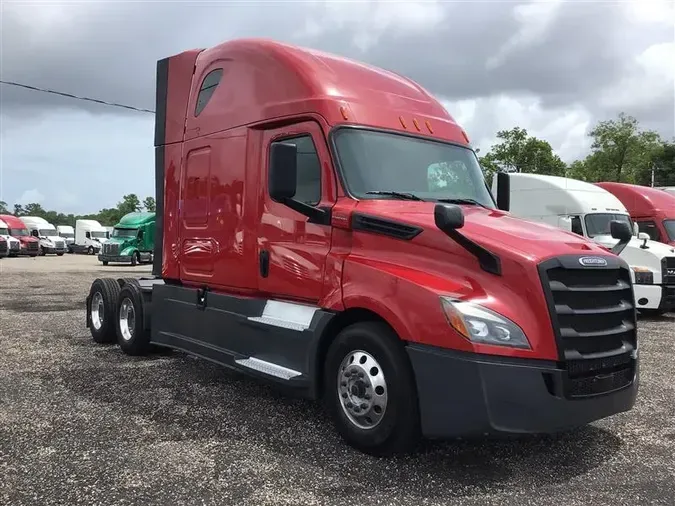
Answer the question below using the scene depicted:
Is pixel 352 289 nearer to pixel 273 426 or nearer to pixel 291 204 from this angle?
pixel 291 204

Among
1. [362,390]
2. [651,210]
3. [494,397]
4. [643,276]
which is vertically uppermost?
[651,210]

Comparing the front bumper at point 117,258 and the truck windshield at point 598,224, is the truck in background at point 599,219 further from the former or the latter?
the front bumper at point 117,258

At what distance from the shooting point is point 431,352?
4.02 m

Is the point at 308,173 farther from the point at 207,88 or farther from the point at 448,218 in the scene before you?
the point at 207,88

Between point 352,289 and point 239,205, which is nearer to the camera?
point 352,289

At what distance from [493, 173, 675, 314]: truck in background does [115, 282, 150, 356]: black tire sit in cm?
789

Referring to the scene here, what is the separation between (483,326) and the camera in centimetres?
391

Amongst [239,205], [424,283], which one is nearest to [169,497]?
[424,283]

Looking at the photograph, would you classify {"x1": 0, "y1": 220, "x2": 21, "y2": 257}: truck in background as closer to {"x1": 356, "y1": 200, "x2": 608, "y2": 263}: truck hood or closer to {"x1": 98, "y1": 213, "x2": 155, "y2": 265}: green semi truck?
{"x1": 98, "y1": 213, "x2": 155, "y2": 265}: green semi truck

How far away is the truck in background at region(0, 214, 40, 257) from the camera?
145ft

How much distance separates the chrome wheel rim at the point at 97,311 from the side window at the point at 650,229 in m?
13.0

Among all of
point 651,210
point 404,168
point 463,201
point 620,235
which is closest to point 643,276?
point 651,210

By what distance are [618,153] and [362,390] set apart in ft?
168

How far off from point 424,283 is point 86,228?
57708mm
